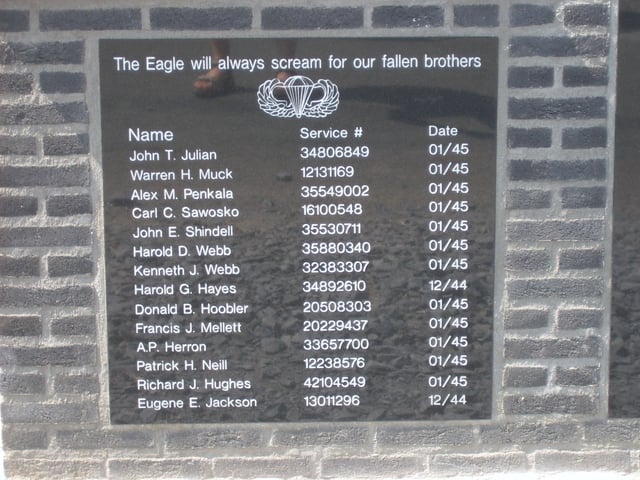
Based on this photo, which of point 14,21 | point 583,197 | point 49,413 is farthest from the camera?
point 49,413

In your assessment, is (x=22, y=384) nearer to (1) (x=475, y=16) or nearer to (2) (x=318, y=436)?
(2) (x=318, y=436)

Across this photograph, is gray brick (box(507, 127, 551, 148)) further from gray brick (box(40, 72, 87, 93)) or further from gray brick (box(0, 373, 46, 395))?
gray brick (box(0, 373, 46, 395))

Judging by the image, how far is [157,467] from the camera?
354 centimetres

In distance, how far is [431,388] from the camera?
3.51 m

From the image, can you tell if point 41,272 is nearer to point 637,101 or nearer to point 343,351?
point 343,351

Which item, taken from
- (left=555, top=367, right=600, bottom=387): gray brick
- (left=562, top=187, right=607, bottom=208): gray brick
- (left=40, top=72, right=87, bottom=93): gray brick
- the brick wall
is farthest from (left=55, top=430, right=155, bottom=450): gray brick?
(left=562, top=187, right=607, bottom=208): gray brick

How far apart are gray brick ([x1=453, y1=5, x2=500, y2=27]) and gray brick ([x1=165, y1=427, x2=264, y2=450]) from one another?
179cm

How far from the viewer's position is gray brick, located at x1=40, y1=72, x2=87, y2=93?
330cm

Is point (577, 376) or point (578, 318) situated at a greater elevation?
point (578, 318)

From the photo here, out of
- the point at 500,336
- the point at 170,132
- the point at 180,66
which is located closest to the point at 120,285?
the point at 170,132

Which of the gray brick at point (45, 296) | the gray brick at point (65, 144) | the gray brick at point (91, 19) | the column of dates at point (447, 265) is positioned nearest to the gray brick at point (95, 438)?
the gray brick at point (45, 296)

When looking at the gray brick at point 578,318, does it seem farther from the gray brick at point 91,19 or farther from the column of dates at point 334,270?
the gray brick at point 91,19

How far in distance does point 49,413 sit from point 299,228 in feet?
4.06

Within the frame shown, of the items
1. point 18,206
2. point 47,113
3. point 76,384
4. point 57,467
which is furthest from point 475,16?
point 57,467
